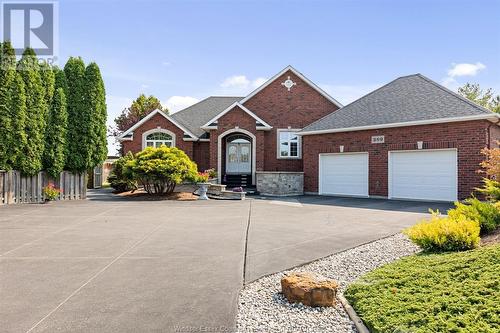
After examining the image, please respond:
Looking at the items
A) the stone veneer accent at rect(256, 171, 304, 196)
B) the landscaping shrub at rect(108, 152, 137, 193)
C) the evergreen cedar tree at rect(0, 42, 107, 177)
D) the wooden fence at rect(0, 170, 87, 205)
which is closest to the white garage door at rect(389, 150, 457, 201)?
the stone veneer accent at rect(256, 171, 304, 196)

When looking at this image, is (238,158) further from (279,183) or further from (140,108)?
(140,108)

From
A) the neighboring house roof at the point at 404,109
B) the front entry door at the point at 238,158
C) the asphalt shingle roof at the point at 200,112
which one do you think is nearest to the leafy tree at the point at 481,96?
the neighboring house roof at the point at 404,109

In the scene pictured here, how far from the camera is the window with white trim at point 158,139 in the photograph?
21.0 m

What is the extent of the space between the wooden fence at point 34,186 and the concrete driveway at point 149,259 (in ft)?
9.60

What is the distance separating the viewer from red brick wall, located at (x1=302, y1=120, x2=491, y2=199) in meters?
12.6

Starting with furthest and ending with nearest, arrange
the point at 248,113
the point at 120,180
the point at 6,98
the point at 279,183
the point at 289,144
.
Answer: the point at 289,144, the point at 248,113, the point at 120,180, the point at 279,183, the point at 6,98

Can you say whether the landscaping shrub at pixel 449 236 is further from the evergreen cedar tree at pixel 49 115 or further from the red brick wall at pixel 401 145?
the evergreen cedar tree at pixel 49 115

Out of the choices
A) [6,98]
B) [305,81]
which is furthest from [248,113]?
[6,98]

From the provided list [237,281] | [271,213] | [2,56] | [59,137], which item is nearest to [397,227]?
[271,213]

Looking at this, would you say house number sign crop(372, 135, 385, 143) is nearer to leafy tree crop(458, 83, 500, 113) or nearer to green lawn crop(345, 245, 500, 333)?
green lawn crop(345, 245, 500, 333)

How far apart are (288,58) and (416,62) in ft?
25.5

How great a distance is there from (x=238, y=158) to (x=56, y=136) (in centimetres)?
1063

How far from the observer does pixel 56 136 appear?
566 inches

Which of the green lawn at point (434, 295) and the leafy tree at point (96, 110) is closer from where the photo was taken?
the green lawn at point (434, 295)
